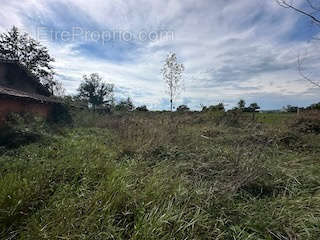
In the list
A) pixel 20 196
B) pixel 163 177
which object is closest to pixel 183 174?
pixel 163 177

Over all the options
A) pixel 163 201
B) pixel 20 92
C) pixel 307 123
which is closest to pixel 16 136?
pixel 20 92

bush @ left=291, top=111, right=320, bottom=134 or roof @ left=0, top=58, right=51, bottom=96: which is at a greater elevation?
roof @ left=0, top=58, right=51, bottom=96

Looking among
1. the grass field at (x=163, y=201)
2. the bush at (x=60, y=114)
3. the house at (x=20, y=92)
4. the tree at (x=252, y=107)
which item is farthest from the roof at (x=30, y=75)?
the tree at (x=252, y=107)

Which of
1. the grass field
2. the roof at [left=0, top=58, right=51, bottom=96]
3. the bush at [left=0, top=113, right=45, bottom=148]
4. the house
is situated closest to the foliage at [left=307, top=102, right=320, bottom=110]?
the grass field

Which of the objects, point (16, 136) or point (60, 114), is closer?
point (16, 136)

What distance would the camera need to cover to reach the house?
1046cm

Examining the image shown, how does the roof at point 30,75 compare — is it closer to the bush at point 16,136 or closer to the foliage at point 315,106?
the bush at point 16,136

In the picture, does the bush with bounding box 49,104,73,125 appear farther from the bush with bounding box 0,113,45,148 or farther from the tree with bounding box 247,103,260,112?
the tree with bounding box 247,103,260,112

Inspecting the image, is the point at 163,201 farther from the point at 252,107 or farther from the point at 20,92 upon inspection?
the point at 252,107

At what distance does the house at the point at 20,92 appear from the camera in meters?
10.5

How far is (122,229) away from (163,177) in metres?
1.36

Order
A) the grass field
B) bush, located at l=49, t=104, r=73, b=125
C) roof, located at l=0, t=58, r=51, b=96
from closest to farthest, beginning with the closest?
1. the grass field
2. roof, located at l=0, t=58, r=51, b=96
3. bush, located at l=49, t=104, r=73, b=125

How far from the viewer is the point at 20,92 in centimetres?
1274

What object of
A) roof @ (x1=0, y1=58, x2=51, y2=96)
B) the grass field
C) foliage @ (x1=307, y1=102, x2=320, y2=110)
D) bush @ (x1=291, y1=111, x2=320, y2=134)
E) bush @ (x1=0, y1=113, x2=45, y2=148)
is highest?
roof @ (x1=0, y1=58, x2=51, y2=96)
